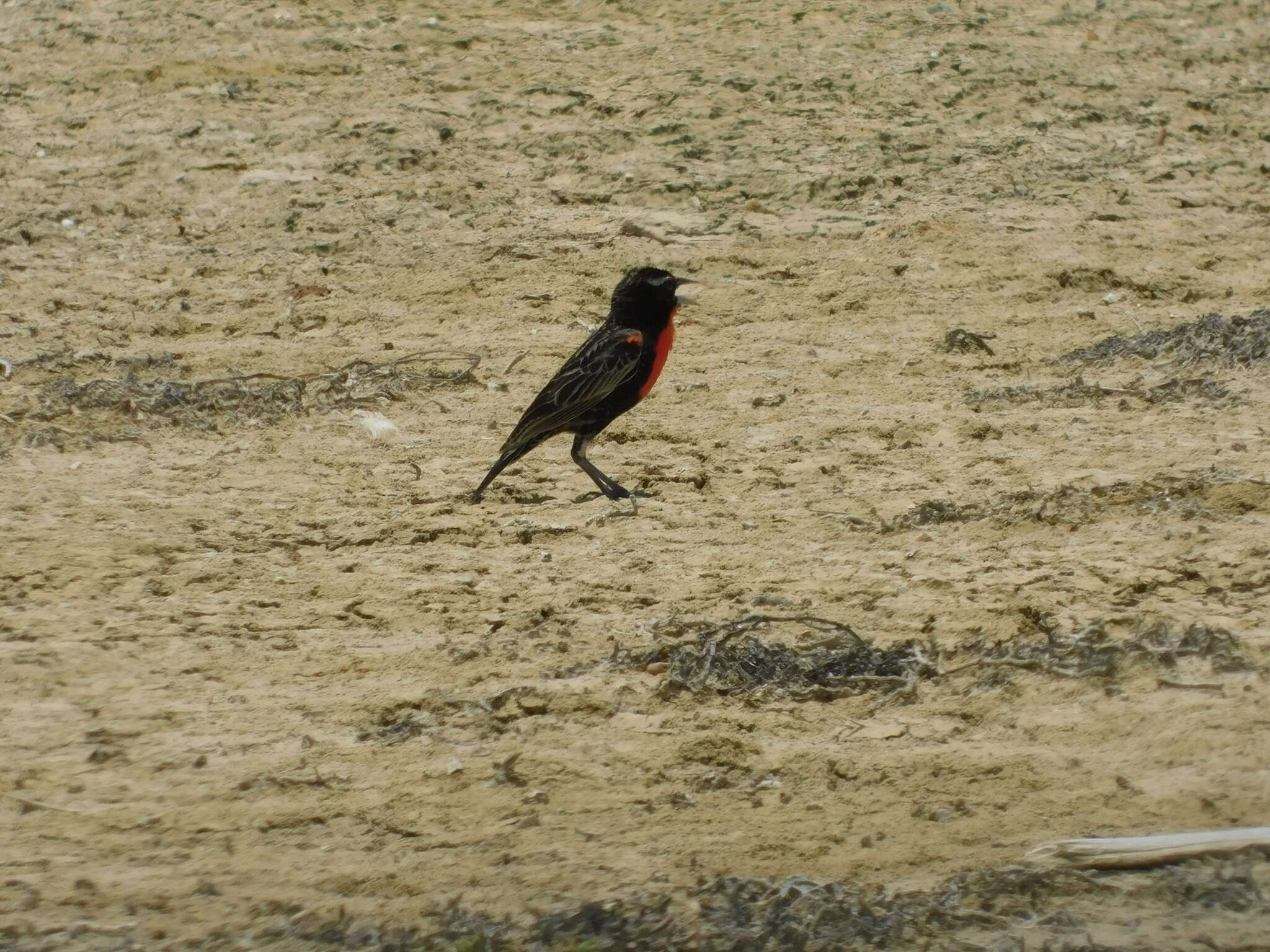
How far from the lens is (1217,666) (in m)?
5.11

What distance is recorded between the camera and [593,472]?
729cm

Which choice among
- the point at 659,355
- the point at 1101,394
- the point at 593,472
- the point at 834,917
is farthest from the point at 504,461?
the point at 834,917

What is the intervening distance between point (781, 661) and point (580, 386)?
2.09 m

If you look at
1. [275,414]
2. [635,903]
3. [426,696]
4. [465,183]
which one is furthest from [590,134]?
[635,903]

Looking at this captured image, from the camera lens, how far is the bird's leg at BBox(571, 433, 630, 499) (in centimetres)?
708

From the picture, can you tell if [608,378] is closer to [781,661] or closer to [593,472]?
[593,472]

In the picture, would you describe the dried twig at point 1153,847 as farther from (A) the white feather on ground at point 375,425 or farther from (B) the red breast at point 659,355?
(A) the white feather on ground at point 375,425

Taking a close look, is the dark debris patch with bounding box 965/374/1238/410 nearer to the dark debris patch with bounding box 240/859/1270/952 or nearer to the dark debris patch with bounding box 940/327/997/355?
the dark debris patch with bounding box 940/327/997/355

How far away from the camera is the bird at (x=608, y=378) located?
7.11 m

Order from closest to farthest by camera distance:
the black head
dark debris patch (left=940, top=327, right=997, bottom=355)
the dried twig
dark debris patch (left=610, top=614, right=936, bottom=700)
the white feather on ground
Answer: the dried twig, dark debris patch (left=610, top=614, right=936, bottom=700), the black head, the white feather on ground, dark debris patch (left=940, top=327, right=997, bottom=355)

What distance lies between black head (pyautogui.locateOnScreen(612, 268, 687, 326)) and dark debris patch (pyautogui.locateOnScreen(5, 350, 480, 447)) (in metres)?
1.15

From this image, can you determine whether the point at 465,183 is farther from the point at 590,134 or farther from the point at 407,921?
the point at 407,921

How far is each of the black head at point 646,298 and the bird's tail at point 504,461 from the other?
2.43 ft

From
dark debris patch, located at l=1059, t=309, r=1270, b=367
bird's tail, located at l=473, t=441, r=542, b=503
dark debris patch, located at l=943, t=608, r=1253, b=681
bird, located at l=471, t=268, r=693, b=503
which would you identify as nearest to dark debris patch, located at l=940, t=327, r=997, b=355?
dark debris patch, located at l=1059, t=309, r=1270, b=367
